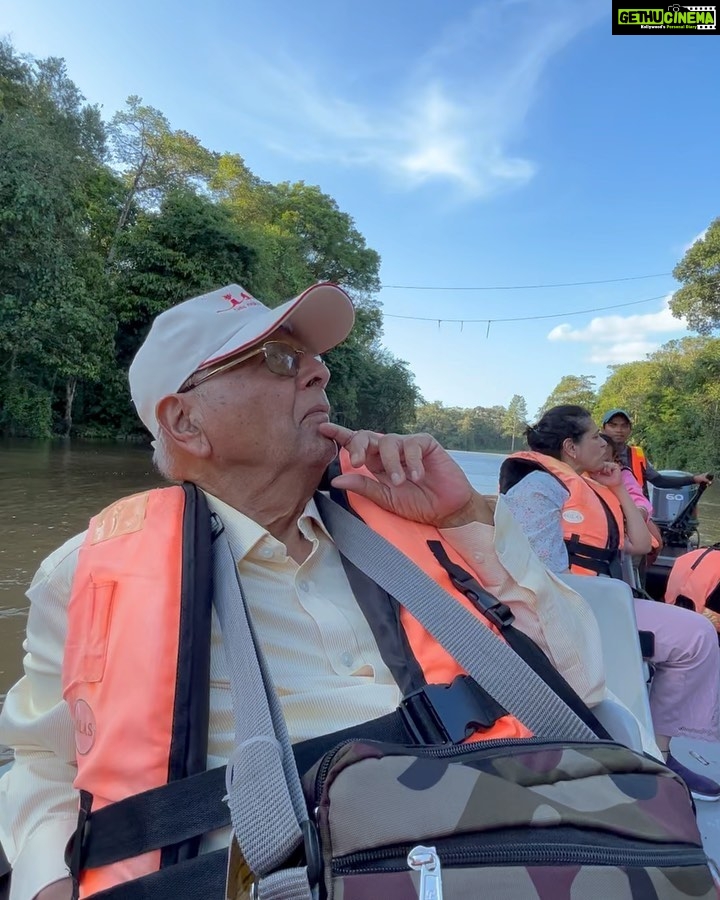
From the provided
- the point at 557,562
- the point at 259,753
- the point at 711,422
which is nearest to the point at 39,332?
the point at 557,562

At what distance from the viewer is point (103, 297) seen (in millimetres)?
18672

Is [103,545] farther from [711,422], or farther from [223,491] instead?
[711,422]

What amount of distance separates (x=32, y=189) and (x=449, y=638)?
15461mm

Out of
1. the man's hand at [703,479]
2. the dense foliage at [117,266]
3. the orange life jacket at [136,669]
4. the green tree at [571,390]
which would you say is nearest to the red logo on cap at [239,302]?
the orange life jacket at [136,669]

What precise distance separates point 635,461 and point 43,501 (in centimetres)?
737

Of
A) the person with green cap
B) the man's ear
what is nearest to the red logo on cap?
the man's ear

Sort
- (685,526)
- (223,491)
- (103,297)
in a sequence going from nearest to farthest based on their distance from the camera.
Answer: (223,491)
(685,526)
(103,297)

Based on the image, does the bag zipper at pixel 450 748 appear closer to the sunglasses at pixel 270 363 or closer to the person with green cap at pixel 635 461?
the sunglasses at pixel 270 363

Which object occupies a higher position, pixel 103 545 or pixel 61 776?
pixel 103 545

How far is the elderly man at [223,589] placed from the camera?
0.96 meters

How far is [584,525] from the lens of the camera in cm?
290

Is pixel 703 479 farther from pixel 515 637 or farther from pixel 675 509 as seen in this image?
pixel 515 637

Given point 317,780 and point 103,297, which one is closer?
point 317,780

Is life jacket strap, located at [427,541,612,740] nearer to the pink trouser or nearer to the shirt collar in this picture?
the shirt collar
